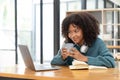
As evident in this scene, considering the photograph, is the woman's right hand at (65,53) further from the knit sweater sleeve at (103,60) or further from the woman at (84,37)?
the knit sweater sleeve at (103,60)

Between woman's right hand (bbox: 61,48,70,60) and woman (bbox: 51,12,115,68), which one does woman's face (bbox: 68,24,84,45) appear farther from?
A: woman's right hand (bbox: 61,48,70,60)

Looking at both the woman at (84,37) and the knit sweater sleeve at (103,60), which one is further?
the woman at (84,37)

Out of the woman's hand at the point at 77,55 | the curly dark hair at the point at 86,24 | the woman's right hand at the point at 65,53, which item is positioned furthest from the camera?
the curly dark hair at the point at 86,24

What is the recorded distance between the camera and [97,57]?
197cm

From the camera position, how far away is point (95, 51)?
82.1 inches

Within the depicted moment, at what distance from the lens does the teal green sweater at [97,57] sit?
1.93 meters

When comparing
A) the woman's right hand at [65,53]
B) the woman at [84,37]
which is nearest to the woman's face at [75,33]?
the woman at [84,37]

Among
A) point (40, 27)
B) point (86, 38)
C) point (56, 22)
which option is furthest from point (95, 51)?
point (40, 27)

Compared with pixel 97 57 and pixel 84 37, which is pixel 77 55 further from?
pixel 84 37

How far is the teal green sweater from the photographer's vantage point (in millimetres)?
1930

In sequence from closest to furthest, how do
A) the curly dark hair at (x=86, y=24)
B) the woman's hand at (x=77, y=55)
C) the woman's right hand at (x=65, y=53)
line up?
the woman's hand at (x=77, y=55) → the woman's right hand at (x=65, y=53) → the curly dark hair at (x=86, y=24)

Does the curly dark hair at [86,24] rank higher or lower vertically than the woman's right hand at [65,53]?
higher

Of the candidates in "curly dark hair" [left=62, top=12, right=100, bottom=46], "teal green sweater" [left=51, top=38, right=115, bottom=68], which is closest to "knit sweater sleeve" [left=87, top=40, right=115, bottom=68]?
"teal green sweater" [left=51, top=38, right=115, bottom=68]

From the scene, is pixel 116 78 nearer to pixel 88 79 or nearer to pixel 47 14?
pixel 88 79
